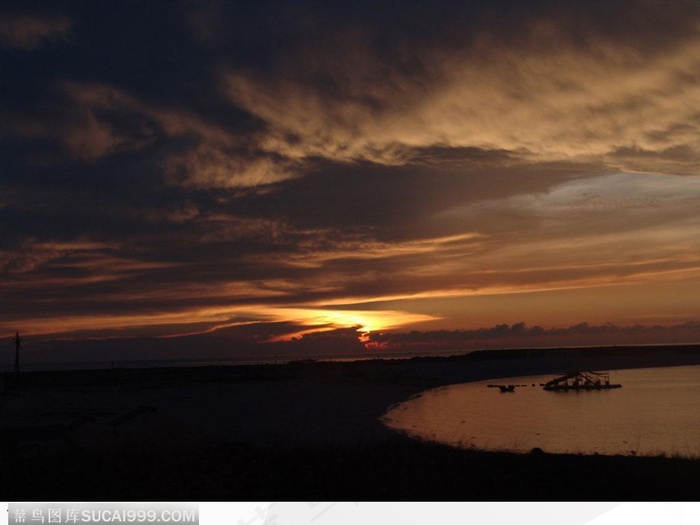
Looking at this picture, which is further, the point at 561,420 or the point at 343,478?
the point at 561,420

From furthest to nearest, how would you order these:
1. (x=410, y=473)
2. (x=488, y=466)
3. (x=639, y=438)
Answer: (x=639, y=438) < (x=488, y=466) < (x=410, y=473)

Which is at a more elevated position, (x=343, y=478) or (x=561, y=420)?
(x=343, y=478)

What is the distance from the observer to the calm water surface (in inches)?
1232

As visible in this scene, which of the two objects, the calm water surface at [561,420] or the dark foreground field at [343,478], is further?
the calm water surface at [561,420]

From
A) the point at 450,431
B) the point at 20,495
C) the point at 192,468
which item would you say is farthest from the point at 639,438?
the point at 20,495

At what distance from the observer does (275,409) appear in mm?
47188

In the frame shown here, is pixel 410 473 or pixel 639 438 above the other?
pixel 410 473

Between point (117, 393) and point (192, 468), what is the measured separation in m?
48.4

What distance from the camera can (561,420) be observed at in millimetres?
43625

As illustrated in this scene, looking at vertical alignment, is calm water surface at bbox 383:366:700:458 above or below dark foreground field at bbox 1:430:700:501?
below

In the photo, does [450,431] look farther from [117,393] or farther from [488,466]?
[117,393]

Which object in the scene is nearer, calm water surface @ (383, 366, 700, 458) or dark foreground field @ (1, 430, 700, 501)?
dark foreground field @ (1, 430, 700, 501)

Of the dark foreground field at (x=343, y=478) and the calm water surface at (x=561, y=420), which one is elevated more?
the dark foreground field at (x=343, y=478)

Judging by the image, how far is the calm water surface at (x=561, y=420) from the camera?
31.3 metres
